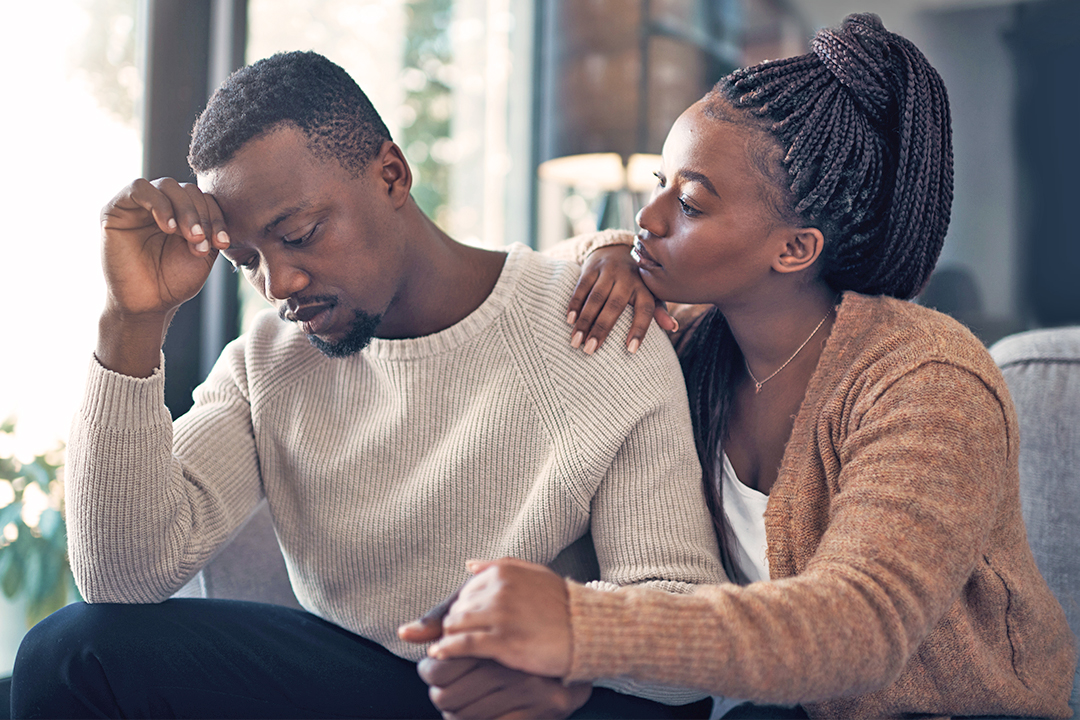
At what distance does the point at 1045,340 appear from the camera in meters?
1.29

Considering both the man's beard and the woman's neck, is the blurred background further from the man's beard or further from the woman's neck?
the woman's neck

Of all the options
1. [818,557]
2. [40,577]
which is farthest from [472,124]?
[818,557]

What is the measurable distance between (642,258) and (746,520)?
1.18 ft

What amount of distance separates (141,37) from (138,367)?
110 cm

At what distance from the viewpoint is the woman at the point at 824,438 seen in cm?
64

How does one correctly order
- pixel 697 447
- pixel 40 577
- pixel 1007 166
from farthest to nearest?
1. pixel 1007 166
2. pixel 40 577
3. pixel 697 447

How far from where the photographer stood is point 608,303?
40.4 inches

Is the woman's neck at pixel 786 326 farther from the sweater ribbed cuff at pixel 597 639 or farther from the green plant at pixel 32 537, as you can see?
the green plant at pixel 32 537

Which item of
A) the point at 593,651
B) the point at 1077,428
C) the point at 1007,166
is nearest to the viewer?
the point at 593,651

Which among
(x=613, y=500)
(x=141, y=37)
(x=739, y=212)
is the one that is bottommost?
(x=613, y=500)

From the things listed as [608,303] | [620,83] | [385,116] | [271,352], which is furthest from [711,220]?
[385,116]

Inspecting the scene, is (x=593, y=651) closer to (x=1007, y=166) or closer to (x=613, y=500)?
(x=613, y=500)

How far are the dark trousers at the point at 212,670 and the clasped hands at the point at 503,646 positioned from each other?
0.80 feet

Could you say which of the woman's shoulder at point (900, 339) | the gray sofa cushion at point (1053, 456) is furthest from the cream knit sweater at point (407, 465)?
the gray sofa cushion at point (1053, 456)
